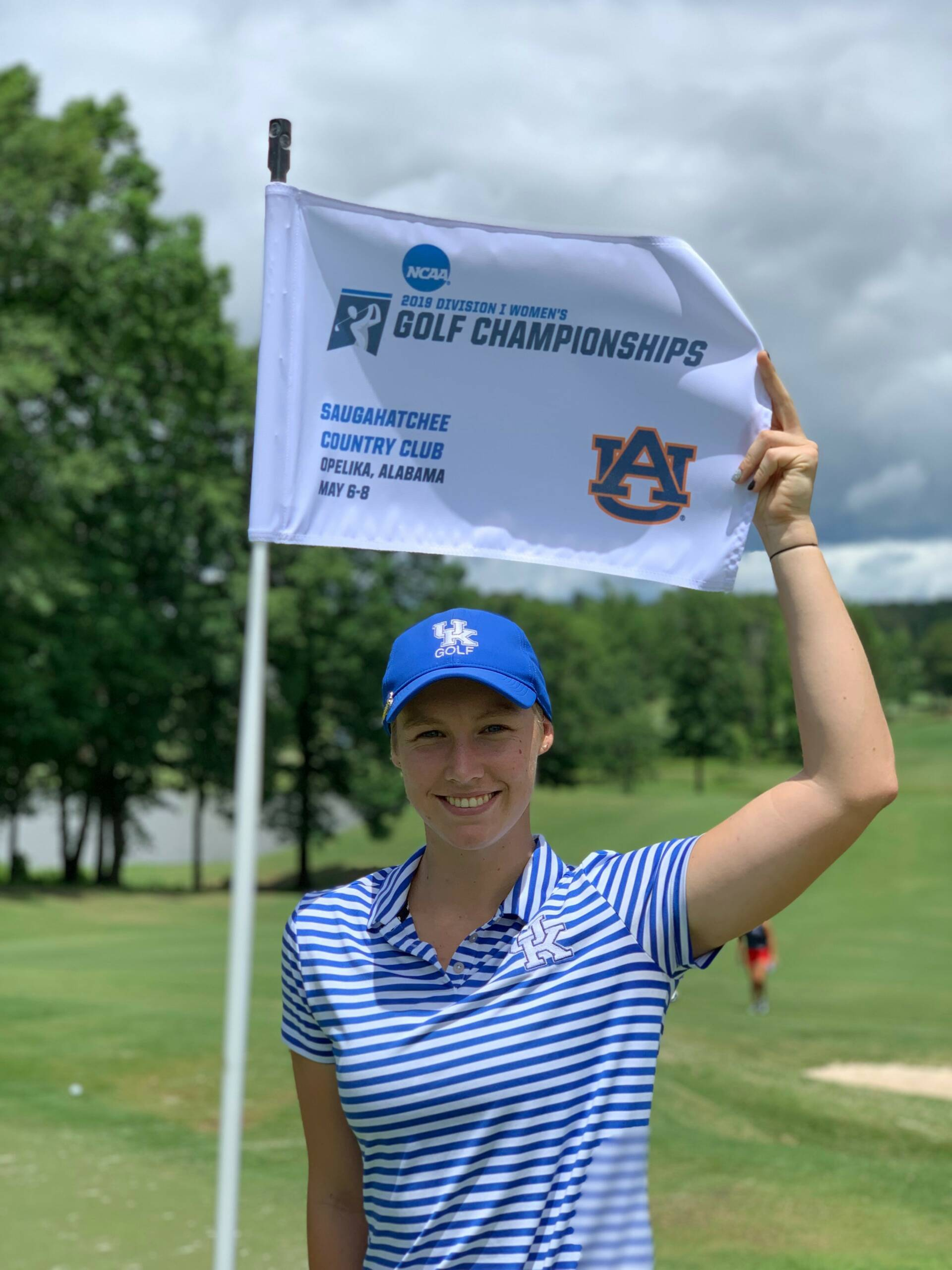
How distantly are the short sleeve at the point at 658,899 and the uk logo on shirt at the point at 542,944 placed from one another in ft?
0.35

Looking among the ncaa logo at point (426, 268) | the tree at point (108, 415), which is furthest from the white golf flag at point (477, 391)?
the tree at point (108, 415)

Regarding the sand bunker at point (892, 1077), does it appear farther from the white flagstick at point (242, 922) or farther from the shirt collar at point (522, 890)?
the shirt collar at point (522, 890)

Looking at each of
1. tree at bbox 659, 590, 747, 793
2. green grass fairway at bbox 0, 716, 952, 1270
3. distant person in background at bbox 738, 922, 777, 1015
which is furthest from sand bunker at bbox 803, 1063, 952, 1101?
tree at bbox 659, 590, 747, 793

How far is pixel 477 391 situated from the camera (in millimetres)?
3164

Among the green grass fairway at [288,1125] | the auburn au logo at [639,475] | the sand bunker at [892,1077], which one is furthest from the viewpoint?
the sand bunker at [892,1077]

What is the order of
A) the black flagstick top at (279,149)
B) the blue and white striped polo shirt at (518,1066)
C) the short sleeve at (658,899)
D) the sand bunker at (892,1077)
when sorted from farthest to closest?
the sand bunker at (892,1077) → the black flagstick top at (279,149) → the short sleeve at (658,899) → the blue and white striped polo shirt at (518,1066)

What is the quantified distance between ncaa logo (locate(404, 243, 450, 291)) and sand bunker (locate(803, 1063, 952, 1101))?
10.4 m

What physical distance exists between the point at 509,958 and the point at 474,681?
0.48 metres

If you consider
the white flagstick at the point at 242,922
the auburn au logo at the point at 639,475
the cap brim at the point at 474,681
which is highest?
the auburn au logo at the point at 639,475

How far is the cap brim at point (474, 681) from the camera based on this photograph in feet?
7.93

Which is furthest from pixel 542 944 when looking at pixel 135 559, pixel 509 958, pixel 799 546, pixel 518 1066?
pixel 135 559

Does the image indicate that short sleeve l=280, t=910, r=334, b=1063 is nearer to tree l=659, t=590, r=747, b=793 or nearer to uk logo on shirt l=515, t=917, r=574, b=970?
uk logo on shirt l=515, t=917, r=574, b=970

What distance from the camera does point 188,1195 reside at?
24.5 feet

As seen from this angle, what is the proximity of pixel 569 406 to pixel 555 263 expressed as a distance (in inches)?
12.6
